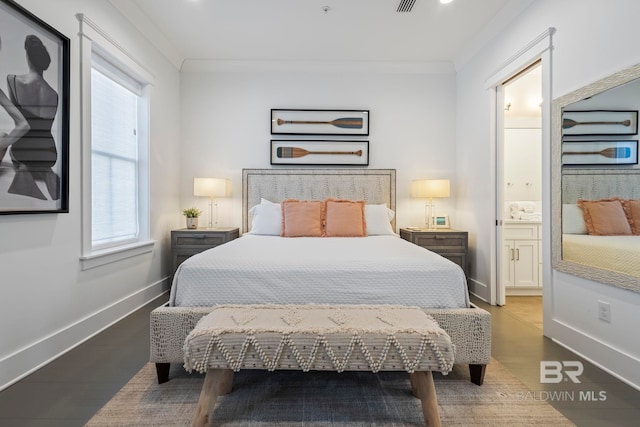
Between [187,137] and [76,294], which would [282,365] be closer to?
[76,294]

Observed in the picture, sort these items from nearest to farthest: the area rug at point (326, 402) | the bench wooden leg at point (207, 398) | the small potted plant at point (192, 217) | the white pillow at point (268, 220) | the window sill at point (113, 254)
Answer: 1. the bench wooden leg at point (207, 398)
2. the area rug at point (326, 402)
3. the window sill at point (113, 254)
4. the white pillow at point (268, 220)
5. the small potted plant at point (192, 217)

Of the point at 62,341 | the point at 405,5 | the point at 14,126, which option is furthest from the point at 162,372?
the point at 405,5

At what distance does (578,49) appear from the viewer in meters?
2.47

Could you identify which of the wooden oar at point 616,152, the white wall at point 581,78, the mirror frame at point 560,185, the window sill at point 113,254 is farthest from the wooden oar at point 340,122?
the wooden oar at point 616,152

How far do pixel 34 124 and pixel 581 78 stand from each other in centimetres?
355

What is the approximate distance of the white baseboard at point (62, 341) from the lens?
2.04 m

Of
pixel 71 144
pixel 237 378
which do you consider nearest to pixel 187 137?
pixel 71 144

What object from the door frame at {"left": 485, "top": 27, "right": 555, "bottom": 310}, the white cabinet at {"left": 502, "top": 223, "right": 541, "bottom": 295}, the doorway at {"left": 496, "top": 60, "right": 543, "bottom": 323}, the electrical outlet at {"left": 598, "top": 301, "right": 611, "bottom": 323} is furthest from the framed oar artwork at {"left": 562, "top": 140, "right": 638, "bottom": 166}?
the white cabinet at {"left": 502, "top": 223, "right": 541, "bottom": 295}

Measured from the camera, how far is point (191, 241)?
13.0ft

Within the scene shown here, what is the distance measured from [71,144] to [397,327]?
8.20 ft

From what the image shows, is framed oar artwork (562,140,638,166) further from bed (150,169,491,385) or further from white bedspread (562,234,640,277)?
bed (150,169,491,385)

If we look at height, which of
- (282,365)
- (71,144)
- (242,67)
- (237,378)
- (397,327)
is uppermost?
(242,67)

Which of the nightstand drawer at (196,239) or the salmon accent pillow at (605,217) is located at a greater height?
the salmon accent pillow at (605,217)

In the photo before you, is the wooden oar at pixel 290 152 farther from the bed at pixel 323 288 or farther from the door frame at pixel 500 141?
the bed at pixel 323 288
